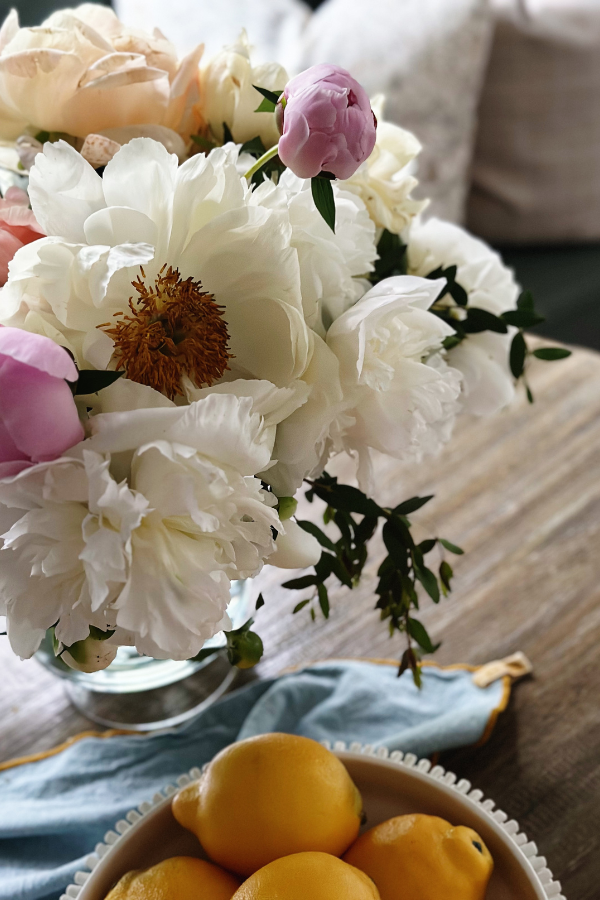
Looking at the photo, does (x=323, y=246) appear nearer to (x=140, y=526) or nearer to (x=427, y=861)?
(x=140, y=526)

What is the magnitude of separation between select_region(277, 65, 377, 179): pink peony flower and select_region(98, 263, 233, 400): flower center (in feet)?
0.24

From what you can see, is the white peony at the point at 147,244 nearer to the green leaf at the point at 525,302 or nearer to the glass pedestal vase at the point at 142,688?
the green leaf at the point at 525,302

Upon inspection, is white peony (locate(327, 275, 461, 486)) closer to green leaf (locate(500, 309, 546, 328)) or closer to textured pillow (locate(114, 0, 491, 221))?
green leaf (locate(500, 309, 546, 328))

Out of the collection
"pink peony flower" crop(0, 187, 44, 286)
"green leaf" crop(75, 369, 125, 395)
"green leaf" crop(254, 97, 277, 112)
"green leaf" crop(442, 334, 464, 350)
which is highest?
"green leaf" crop(254, 97, 277, 112)

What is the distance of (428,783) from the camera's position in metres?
0.46

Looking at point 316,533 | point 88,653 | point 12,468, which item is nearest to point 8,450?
point 12,468

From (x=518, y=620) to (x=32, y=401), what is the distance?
1.75 ft

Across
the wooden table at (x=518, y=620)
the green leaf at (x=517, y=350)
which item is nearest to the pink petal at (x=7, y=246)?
the green leaf at (x=517, y=350)

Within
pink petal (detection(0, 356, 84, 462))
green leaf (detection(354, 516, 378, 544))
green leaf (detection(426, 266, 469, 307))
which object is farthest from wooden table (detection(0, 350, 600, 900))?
pink petal (detection(0, 356, 84, 462))

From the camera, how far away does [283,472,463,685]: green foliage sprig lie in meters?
0.46

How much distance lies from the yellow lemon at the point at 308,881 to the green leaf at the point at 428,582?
0.16 m

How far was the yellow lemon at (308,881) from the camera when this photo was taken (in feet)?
1.21

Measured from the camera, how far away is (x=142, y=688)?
2.17ft

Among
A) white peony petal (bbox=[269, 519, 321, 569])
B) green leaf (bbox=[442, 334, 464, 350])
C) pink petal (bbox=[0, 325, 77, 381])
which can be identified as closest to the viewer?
pink petal (bbox=[0, 325, 77, 381])
